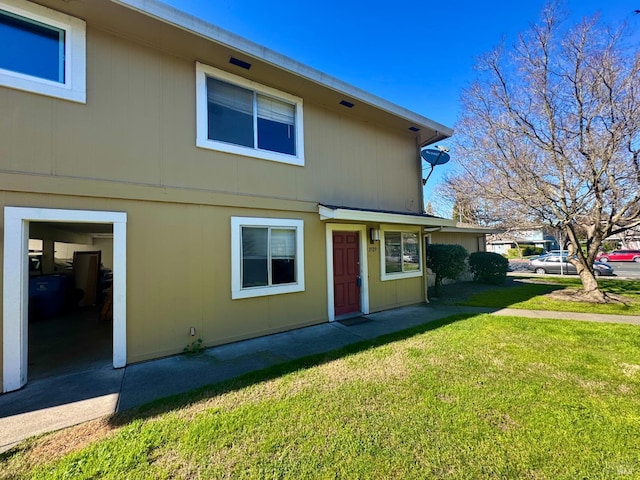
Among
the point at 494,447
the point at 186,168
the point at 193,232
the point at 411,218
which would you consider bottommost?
the point at 494,447

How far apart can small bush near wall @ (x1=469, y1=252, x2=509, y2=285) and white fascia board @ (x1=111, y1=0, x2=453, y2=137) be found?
9791 millimetres

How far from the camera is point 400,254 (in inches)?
360

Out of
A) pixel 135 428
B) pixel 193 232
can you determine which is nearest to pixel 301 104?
pixel 193 232

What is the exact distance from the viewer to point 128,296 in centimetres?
482

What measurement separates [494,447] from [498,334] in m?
4.13

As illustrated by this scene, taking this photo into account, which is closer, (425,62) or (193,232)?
(193,232)

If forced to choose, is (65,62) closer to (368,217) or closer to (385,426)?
(368,217)

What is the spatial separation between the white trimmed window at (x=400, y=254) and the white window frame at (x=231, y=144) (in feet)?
12.0

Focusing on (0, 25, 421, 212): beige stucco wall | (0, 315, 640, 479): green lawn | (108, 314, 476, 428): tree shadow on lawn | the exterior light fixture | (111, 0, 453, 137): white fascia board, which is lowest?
(0, 315, 640, 479): green lawn

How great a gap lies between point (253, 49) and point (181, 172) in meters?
2.83

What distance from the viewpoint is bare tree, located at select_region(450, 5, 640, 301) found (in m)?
8.35

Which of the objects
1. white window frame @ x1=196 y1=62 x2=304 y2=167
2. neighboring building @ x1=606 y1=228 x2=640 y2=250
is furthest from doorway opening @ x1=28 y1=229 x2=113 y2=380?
neighboring building @ x1=606 y1=228 x2=640 y2=250

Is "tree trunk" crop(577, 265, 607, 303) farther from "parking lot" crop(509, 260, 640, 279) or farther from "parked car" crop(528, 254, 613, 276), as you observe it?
"parking lot" crop(509, 260, 640, 279)

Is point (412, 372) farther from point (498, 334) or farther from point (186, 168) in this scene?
point (186, 168)
